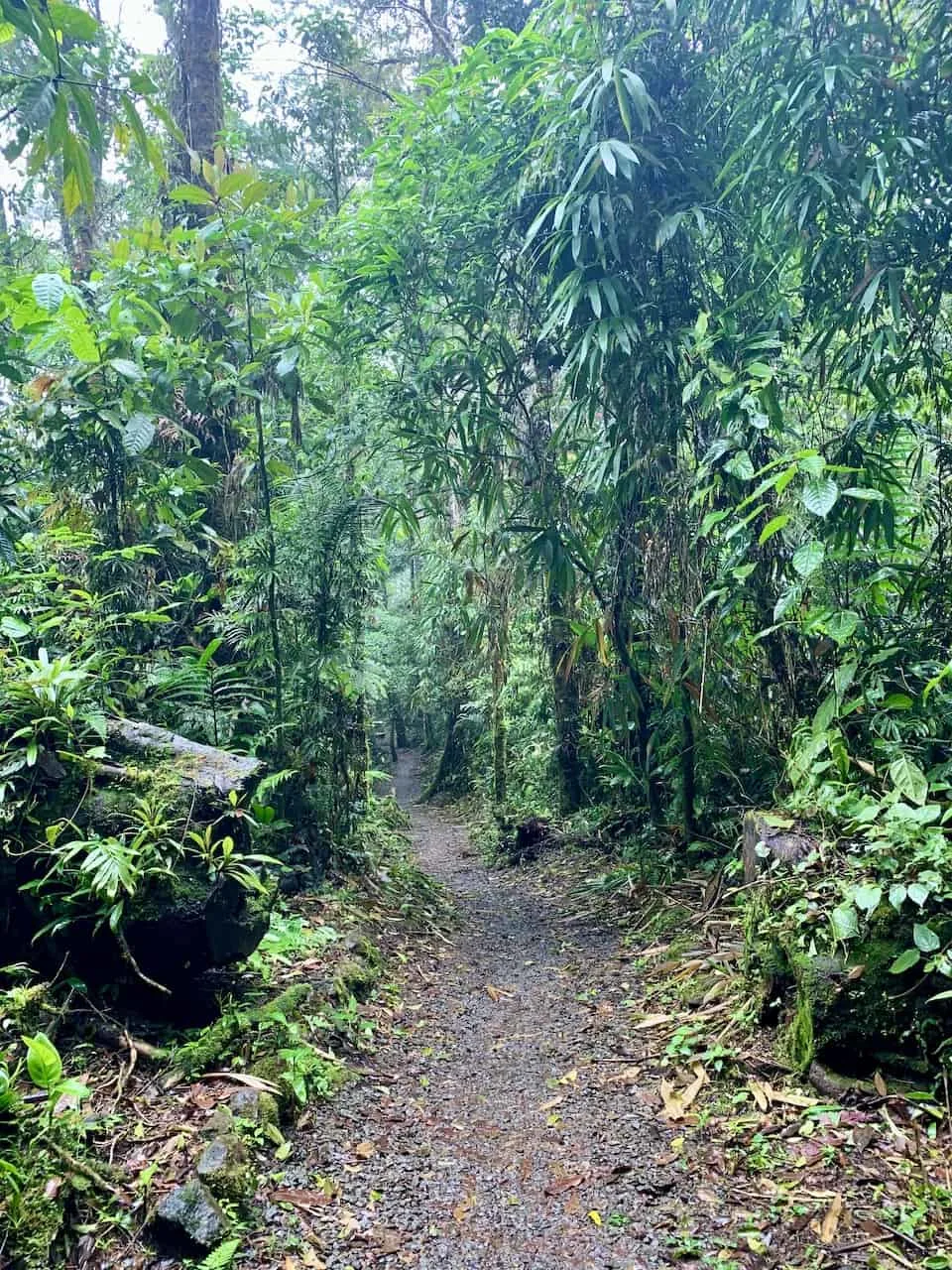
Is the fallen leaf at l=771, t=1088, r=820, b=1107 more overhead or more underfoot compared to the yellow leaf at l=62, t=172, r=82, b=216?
more underfoot


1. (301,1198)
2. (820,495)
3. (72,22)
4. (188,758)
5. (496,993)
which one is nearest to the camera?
(72,22)

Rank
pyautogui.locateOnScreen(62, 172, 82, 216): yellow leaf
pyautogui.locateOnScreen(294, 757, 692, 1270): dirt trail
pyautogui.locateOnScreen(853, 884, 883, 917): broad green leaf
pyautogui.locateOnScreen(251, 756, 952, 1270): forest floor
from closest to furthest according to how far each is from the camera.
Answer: pyautogui.locateOnScreen(62, 172, 82, 216): yellow leaf < pyautogui.locateOnScreen(251, 756, 952, 1270): forest floor < pyautogui.locateOnScreen(294, 757, 692, 1270): dirt trail < pyautogui.locateOnScreen(853, 884, 883, 917): broad green leaf

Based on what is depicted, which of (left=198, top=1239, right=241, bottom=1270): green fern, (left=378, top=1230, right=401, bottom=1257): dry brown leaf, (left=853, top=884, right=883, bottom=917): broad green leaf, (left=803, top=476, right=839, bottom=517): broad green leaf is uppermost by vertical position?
(left=803, top=476, right=839, bottom=517): broad green leaf

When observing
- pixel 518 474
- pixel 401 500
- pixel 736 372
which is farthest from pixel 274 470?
pixel 736 372

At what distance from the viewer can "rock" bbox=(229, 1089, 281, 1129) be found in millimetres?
2832

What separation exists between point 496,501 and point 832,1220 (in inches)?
195

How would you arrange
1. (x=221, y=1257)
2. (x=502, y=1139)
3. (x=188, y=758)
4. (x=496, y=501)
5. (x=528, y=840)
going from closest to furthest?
(x=221, y=1257) < (x=502, y=1139) < (x=188, y=758) < (x=496, y=501) < (x=528, y=840)

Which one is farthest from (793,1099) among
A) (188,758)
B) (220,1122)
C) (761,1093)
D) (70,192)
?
(70,192)

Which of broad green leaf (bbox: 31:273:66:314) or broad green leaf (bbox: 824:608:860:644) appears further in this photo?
broad green leaf (bbox: 824:608:860:644)

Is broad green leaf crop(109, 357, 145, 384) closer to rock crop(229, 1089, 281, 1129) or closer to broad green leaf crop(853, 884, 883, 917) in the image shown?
rock crop(229, 1089, 281, 1129)

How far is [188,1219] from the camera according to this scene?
2.26 metres

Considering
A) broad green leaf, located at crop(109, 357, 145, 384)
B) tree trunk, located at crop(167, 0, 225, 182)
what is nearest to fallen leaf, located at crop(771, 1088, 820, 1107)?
broad green leaf, located at crop(109, 357, 145, 384)

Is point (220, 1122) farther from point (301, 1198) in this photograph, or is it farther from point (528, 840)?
point (528, 840)

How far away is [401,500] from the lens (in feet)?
17.8
